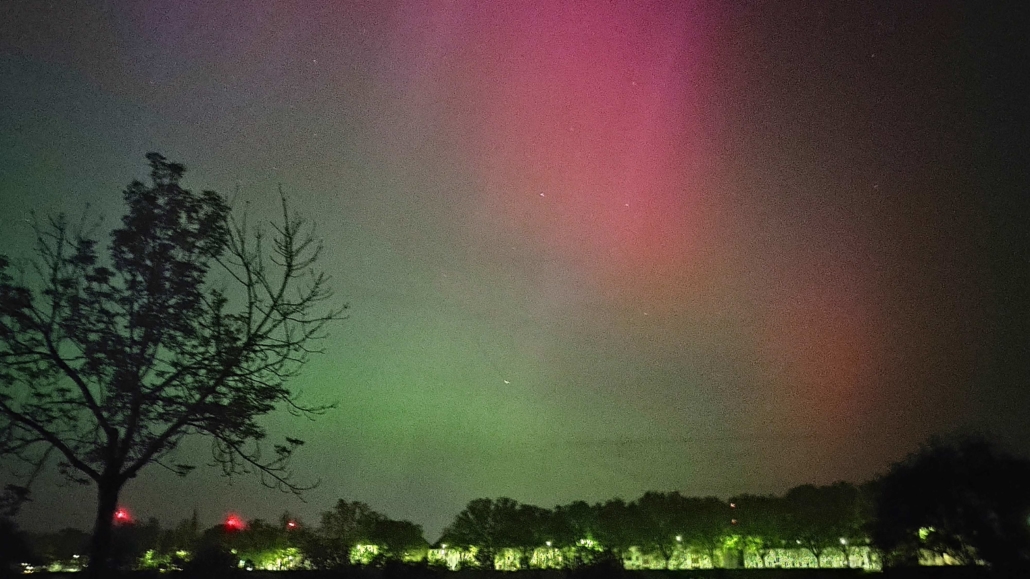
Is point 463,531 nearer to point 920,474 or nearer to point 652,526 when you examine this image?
point 652,526

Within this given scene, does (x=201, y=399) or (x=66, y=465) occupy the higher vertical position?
(x=201, y=399)

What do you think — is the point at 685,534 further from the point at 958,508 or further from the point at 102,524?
the point at 102,524

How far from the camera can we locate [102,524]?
13586 millimetres

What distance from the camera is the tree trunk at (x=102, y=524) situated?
1340cm

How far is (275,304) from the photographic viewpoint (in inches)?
534

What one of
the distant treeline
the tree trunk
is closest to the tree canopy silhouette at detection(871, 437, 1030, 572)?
the distant treeline

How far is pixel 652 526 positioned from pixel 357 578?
3003 inches

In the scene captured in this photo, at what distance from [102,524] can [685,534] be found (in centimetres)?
8226

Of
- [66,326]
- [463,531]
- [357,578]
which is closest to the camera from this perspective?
[66,326]

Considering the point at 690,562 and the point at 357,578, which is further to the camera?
the point at 690,562

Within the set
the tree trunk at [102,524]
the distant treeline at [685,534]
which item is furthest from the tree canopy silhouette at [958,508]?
the tree trunk at [102,524]

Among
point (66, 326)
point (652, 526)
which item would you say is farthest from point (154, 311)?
point (652, 526)

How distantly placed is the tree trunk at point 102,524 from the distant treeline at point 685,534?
3.74m

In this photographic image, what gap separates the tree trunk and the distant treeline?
147 inches
